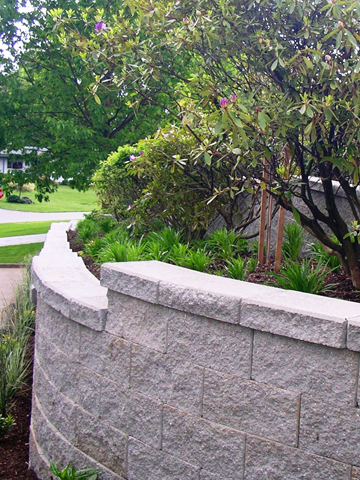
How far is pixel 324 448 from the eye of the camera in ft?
7.96

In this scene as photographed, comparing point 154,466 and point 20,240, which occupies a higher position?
point 154,466

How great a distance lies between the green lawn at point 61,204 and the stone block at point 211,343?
30249mm

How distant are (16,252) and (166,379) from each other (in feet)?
41.8

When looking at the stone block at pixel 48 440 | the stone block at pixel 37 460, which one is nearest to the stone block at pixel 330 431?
the stone block at pixel 48 440

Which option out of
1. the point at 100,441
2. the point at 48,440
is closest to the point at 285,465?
the point at 100,441

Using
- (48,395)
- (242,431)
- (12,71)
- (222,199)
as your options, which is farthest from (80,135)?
(242,431)

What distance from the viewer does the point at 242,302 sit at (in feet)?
8.63

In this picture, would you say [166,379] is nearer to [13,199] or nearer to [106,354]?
[106,354]

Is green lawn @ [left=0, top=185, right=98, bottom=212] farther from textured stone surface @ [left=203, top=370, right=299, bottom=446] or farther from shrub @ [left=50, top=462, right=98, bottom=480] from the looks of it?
textured stone surface @ [left=203, top=370, right=299, bottom=446]

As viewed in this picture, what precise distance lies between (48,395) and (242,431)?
186 cm

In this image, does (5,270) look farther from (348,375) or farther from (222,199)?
(348,375)

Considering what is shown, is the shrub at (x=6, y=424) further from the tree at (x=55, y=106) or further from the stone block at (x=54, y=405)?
the tree at (x=55, y=106)

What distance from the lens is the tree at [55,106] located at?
48.1 feet

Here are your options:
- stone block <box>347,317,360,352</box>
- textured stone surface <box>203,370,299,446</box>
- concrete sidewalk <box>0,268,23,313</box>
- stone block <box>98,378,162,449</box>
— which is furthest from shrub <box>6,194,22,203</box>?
stone block <box>347,317,360,352</box>
